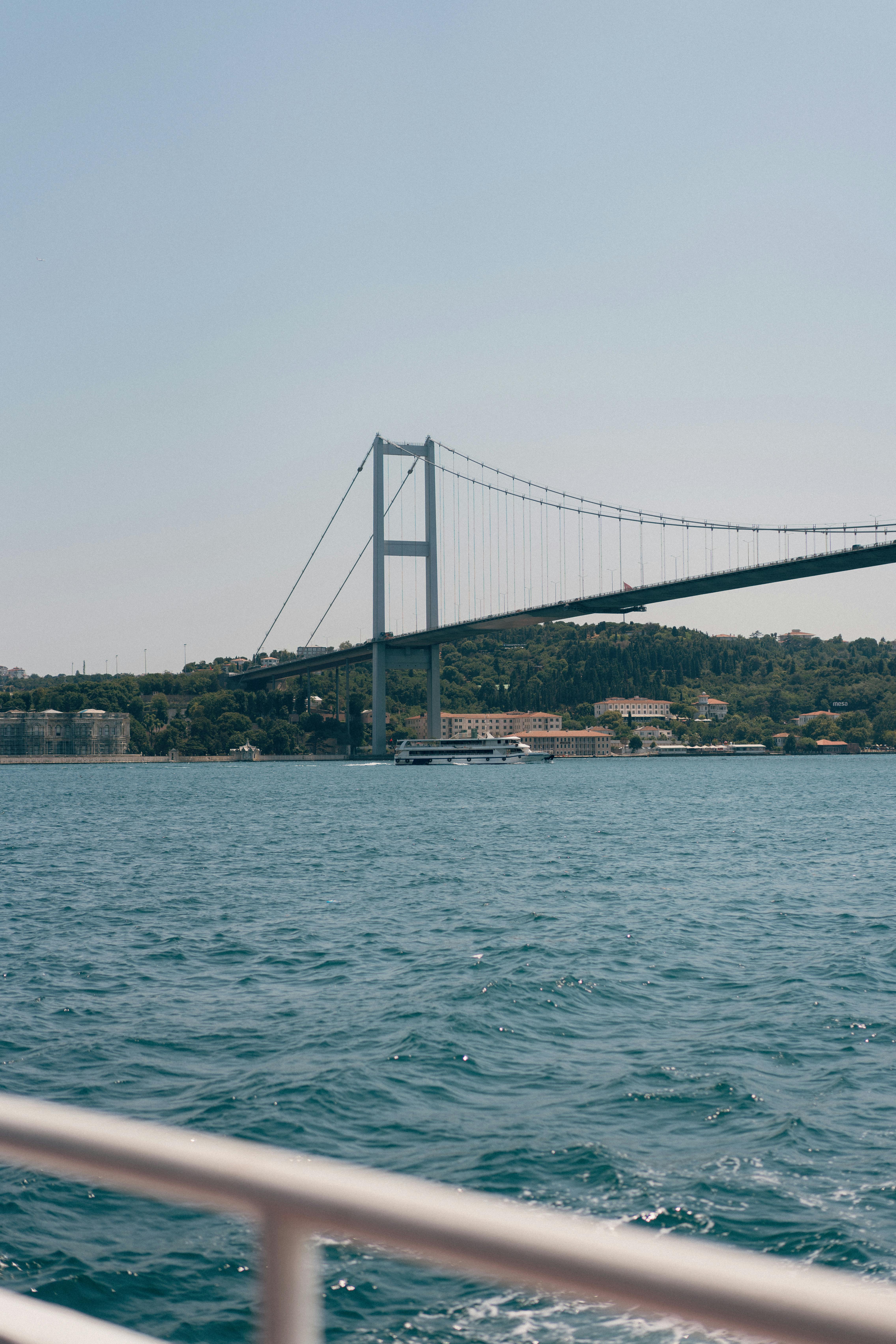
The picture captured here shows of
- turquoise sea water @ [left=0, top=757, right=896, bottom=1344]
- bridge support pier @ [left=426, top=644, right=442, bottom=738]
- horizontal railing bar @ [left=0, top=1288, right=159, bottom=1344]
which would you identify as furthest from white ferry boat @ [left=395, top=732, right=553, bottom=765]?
horizontal railing bar @ [left=0, top=1288, right=159, bottom=1344]

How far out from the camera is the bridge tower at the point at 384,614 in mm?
65875

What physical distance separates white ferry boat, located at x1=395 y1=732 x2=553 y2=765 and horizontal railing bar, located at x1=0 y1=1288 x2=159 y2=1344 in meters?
73.3

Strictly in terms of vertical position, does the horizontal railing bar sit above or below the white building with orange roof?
below

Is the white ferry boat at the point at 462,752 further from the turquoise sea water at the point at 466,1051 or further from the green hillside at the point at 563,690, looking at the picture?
the turquoise sea water at the point at 466,1051

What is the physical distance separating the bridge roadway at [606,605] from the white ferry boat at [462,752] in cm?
777

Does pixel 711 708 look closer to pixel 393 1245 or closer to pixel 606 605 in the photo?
pixel 606 605

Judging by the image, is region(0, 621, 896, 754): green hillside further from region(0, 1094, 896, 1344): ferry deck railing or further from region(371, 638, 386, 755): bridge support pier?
region(0, 1094, 896, 1344): ferry deck railing

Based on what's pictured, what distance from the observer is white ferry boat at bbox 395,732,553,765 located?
76.4 metres

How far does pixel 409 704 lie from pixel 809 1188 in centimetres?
9429

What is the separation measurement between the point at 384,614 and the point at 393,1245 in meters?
66.2

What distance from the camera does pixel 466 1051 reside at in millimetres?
8086

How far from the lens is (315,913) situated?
15188 millimetres

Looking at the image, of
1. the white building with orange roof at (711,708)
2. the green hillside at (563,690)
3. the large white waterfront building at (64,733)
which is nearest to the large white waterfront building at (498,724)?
the green hillside at (563,690)

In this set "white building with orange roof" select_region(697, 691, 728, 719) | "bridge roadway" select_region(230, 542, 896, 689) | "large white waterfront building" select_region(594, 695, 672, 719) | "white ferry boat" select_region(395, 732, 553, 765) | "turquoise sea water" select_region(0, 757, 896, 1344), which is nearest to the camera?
"turquoise sea water" select_region(0, 757, 896, 1344)
